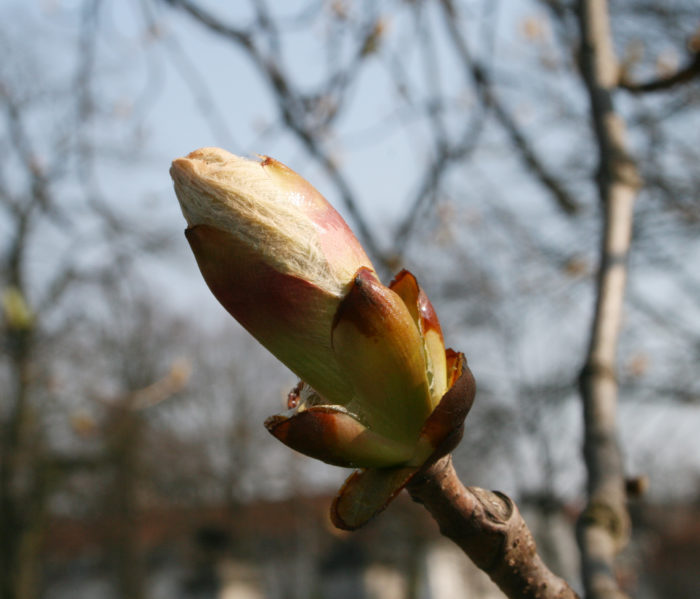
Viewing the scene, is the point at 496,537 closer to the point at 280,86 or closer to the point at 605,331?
the point at 605,331

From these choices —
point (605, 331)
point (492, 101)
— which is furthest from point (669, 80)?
point (492, 101)

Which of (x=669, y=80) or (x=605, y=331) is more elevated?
(x=669, y=80)

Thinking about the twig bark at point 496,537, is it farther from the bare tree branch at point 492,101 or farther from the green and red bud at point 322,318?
the bare tree branch at point 492,101

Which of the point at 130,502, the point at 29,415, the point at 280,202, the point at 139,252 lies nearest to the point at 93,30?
the point at 139,252

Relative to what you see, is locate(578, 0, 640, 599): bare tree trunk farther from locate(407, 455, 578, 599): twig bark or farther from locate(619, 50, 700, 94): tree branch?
locate(407, 455, 578, 599): twig bark

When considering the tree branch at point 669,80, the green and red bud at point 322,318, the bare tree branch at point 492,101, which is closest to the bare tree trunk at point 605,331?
the tree branch at point 669,80

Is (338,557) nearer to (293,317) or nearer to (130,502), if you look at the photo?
(130,502)

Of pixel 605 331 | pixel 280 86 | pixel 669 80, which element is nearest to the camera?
pixel 605 331
